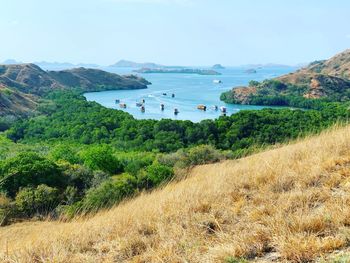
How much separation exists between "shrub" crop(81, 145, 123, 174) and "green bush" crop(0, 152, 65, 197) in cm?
532

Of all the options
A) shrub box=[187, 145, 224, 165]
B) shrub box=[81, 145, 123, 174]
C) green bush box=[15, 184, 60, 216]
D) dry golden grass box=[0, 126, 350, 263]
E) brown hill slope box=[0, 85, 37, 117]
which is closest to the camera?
dry golden grass box=[0, 126, 350, 263]

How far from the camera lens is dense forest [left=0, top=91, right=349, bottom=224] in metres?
18.2

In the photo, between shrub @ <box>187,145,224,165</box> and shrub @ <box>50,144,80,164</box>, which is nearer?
shrub @ <box>187,145,224,165</box>

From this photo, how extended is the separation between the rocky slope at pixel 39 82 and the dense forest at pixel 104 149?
5.30 m

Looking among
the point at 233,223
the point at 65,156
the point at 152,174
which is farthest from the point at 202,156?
the point at 233,223

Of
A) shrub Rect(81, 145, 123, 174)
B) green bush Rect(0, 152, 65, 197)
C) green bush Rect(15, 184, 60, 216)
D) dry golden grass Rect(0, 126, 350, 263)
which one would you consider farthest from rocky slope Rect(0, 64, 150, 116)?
dry golden grass Rect(0, 126, 350, 263)

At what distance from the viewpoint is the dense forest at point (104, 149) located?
18178 mm

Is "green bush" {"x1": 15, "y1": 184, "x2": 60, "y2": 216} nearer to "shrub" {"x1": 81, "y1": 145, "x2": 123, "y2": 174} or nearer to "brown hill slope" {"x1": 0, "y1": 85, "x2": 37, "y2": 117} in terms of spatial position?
"shrub" {"x1": 81, "y1": 145, "x2": 123, "y2": 174}

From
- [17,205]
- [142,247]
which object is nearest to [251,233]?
[142,247]

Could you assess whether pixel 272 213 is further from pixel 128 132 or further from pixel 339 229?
pixel 128 132

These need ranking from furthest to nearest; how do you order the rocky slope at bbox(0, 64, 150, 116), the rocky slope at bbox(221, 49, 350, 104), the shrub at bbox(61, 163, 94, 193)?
the rocky slope at bbox(221, 49, 350, 104) → the rocky slope at bbox(0, 64, 150, 116) → the shrub at bbox(61, 163, 94, 193)

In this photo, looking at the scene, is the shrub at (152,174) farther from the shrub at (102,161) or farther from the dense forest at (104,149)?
the shrub at (102,161)

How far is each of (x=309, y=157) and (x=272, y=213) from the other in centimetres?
209

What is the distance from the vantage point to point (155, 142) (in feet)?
144
